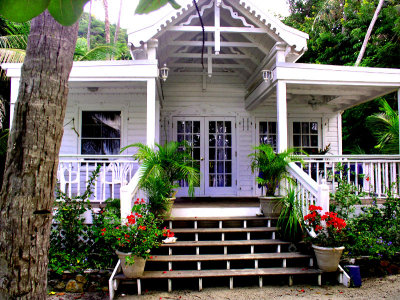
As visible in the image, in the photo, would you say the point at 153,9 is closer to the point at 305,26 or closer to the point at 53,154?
the point at 53,154

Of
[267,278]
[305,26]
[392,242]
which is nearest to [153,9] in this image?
[267,278]

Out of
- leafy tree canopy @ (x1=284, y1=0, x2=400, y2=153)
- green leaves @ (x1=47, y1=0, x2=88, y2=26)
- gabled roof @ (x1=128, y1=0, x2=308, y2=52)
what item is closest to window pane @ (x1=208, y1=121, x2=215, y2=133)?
gabled roof @ (x1=128, y1=0, x2=308, y2=52)

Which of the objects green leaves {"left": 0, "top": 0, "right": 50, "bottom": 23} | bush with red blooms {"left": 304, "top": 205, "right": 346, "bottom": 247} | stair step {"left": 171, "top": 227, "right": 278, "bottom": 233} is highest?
green leaves {"left": 0, "top": 0, "right": 50, "bottom": 23}

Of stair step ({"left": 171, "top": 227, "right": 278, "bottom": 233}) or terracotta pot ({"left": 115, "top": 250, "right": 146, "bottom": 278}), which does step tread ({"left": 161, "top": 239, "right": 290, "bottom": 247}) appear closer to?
stair step ({"left": 171, "top": 227, "right": 278, "bottom": 233})

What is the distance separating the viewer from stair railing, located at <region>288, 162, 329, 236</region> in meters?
5.12

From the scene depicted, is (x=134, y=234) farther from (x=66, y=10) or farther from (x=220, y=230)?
(x=66, y=10)

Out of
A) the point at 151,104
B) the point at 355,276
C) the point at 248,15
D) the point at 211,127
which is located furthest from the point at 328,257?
the point at 211,127

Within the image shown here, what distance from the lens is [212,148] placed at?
913cm

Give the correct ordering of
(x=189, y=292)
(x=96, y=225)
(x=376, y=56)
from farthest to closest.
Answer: (x=376, y=56) → (x=96, y=225) → (x=189, y=292)

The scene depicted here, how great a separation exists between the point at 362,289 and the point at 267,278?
4.21ft

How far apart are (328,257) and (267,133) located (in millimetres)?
5085

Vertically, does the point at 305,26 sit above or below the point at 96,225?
above

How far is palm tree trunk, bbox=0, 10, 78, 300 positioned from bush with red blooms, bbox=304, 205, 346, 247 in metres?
4.42

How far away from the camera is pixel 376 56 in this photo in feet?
44.7
